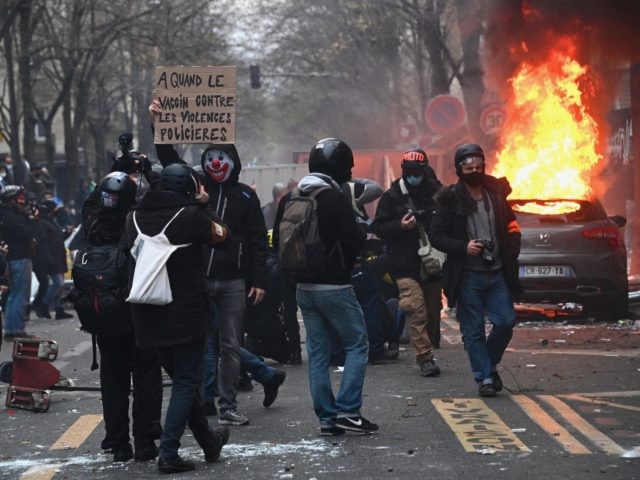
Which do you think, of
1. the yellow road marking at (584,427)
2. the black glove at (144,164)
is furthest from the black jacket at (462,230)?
the black glove at (144,164)

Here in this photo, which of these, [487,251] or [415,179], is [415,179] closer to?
[415,179]

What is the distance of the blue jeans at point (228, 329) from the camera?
8.45m

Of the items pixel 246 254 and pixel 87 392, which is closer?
pixel 246 254

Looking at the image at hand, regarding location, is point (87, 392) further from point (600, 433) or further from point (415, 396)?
point (600, 433)

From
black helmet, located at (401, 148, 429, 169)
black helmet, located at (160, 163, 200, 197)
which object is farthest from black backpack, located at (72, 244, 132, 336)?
black helmet, located at (401, 148, 429, 169)

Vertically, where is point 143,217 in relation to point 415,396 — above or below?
above

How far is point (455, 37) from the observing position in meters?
43.7

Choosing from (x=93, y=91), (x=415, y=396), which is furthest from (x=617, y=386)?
(x=93, y=91)

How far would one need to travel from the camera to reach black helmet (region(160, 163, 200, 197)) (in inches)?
275

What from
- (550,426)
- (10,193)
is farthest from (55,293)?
(550,426)

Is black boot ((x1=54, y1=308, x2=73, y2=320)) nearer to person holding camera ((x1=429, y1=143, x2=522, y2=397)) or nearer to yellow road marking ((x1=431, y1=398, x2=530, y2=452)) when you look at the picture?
person holding camera ((x1=429, y1=143, x2=522, y2=397))

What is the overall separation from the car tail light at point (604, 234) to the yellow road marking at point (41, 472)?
858 centimetres

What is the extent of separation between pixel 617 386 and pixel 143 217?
430 centimetres

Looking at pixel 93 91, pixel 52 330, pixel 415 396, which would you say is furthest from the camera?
pixel 93 91
